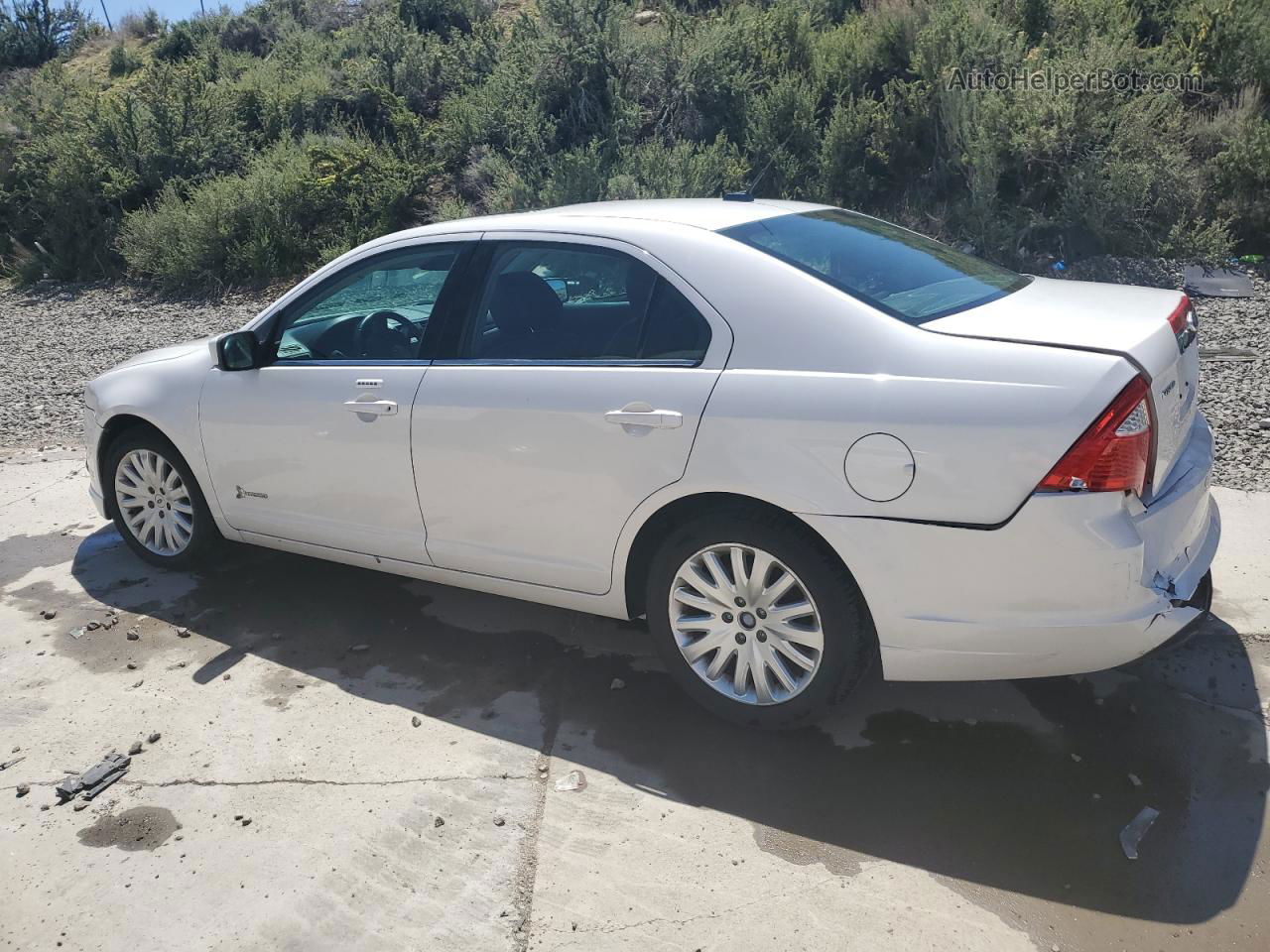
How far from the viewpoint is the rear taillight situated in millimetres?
3426

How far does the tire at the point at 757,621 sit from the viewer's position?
3.39 m

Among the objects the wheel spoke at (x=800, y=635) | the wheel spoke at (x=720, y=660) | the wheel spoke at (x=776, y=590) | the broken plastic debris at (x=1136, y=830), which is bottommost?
the broken plastic debris at (x=1136, y=830)

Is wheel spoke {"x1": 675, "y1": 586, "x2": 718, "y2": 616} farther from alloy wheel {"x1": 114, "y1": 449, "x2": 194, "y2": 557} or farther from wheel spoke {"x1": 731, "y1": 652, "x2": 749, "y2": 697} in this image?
alloy wheel {"x1": 114, "y1": 449, "x2": 194, "y2": 557}

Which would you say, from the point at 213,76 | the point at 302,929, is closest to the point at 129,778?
the point at 302,929

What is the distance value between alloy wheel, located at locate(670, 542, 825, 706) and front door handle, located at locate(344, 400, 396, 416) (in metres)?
1.40

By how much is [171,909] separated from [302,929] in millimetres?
416

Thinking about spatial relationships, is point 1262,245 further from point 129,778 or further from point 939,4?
point 129,778

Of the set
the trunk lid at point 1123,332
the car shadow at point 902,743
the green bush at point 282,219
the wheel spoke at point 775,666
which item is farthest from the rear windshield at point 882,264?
the green bush at point 282,219

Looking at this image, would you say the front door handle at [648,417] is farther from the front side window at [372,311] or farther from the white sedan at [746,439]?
the front side window at [372,311]

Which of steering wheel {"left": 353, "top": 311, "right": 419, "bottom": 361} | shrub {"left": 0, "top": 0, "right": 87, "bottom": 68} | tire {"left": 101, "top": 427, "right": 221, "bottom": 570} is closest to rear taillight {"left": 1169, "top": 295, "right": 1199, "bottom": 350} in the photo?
steering wheel {"left": 353, "top": 311, "right": 419, "bottom": 361}

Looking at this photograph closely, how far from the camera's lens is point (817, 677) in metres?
3.48

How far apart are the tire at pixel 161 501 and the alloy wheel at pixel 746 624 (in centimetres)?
267

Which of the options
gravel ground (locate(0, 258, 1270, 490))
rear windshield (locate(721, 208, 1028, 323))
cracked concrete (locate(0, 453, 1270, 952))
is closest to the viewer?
cracked concrete (locate(0, 453, 1270, 952))

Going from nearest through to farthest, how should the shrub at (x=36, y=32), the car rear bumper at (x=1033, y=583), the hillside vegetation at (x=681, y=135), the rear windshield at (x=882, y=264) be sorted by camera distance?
1. the car rear bumper at (x=1033, y=583)
2. the rear windshield at (x=882, y=264)
3. the hillside vegetation at (x=681, y=135)
4. the shrub at (x=36, y=32)
